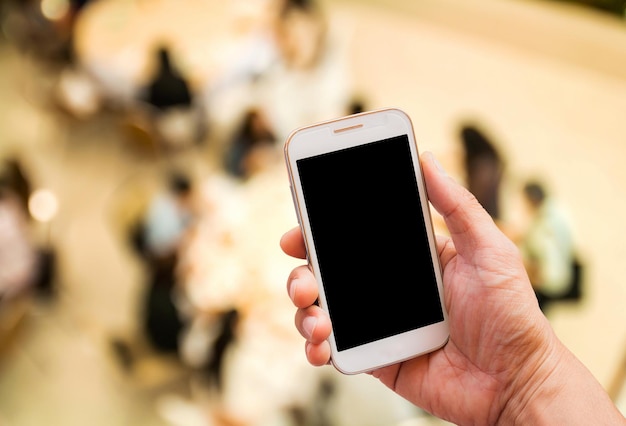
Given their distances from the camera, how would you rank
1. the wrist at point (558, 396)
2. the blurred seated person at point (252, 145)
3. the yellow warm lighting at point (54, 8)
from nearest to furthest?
the wrist at point (558, 396) < the blurred seated person at point (252, 145) < the yellow warm lighting at point (54, 8)

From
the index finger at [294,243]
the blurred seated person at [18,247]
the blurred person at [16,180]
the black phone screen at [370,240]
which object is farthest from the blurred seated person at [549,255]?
the blurred person at [16,180]

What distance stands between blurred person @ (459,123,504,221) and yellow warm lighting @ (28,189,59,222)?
2865 millimetres

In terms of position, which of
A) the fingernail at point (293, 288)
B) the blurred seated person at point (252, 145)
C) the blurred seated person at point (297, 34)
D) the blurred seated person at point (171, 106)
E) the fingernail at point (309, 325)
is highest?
the blurred seated person at point (297, 34)

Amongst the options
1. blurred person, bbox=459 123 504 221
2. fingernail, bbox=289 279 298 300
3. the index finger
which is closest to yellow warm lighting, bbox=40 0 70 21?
blurred person, bbox=459 123 504 221

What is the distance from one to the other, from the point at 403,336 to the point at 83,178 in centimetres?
382

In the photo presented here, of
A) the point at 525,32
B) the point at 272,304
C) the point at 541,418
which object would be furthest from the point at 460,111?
the point at 541,418

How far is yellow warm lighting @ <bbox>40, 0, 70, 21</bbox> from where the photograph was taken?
187 inches

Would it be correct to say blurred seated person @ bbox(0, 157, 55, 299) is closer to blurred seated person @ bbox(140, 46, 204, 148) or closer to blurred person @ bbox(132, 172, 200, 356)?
blurred person @ bbox(132, 172, 200, 356)

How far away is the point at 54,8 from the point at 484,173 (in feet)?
13.8

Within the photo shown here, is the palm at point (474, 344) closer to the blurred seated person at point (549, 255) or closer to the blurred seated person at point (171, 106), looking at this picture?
the blurred seated person at point (549, 255)

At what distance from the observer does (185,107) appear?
4145 mm

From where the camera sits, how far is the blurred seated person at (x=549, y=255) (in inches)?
118

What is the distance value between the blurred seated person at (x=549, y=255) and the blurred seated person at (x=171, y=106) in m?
2.68

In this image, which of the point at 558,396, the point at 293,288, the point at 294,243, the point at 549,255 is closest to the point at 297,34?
the point at 549,255
